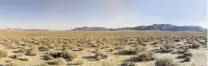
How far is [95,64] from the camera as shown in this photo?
55.9 ft

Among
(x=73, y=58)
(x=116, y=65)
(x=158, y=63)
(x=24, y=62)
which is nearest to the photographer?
(x=158, y=63)

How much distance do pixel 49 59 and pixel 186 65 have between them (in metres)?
8.07

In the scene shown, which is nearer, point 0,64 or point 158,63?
point 158,63

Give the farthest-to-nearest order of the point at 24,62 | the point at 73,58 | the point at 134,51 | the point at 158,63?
the point at 134,51
the point at 73,58
the point at 24,62
the point at 158,63

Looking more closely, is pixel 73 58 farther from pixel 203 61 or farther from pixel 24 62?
pixel 203 61

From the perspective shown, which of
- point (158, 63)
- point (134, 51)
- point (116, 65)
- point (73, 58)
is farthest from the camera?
point (134, 51)

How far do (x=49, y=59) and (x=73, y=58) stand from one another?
4.80ft

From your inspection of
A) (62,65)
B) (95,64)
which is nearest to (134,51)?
(95,64)

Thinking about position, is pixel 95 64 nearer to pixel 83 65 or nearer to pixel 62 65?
pixel 83 65

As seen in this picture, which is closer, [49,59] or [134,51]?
[49,59]

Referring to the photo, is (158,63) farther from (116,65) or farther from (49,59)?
(49,59)

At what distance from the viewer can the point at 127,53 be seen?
2198 cm

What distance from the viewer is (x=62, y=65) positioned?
1652 cm

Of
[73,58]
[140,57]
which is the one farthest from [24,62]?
[140,57]
